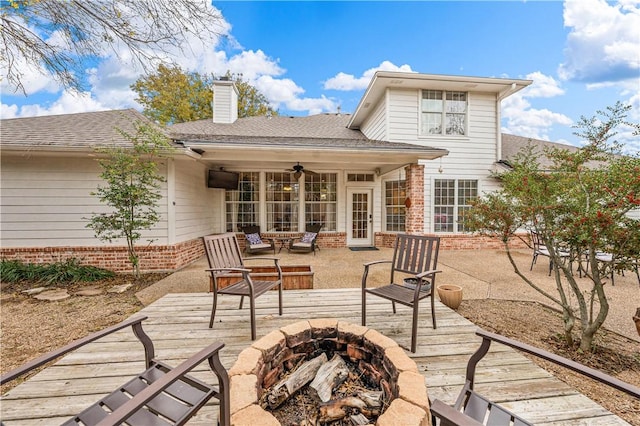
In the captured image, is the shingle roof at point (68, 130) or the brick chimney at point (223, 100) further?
the brick chimney at point (223, 100)

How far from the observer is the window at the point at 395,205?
27.1 ft

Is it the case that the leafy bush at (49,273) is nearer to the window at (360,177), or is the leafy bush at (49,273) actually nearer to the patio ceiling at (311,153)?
the patio ceiling at (311,153)

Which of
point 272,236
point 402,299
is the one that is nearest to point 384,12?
point 272,236

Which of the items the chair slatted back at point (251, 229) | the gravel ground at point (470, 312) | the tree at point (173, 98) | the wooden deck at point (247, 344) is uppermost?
the tree at point (173, 98)

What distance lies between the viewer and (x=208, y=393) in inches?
53.6

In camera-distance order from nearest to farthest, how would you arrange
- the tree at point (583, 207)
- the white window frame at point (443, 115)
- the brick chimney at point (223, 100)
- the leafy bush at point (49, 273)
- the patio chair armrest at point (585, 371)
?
the patio chair armrest at point (585, 371) < the tree at point (583, 207) < the leafy bush at point (49, 273) < the white window frame at point (443, 115) < the brick chimney at point (223, 100)

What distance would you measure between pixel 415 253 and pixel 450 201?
242 inches

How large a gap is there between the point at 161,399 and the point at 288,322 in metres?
1.54

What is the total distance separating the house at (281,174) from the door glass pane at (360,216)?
0.12 feet

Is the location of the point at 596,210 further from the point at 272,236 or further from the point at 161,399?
the point at 272,236

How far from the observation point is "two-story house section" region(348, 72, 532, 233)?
803 centimetres

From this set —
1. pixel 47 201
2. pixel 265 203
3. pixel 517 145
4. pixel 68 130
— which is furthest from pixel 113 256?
pixel 517 145

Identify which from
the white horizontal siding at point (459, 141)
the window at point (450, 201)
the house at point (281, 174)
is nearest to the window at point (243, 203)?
the house at point (281, 174)

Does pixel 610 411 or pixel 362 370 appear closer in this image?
pixel 610 411
